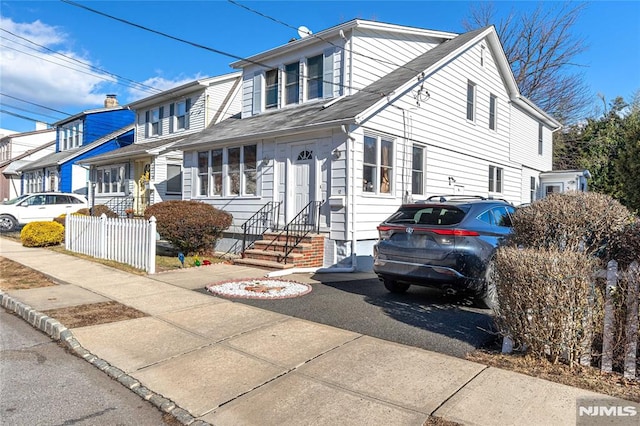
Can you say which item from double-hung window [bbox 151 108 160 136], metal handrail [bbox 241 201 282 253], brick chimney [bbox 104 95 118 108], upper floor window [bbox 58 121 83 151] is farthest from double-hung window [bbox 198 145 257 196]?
brick chimney [bbox 104 95 118 108]

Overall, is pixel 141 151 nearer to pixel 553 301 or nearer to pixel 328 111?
Answer: pixel 328 111

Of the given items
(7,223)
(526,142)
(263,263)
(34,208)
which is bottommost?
(263,263)

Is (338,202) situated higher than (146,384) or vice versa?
(338,202)

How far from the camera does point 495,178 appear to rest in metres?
17.5

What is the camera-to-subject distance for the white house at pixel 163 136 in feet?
63.4

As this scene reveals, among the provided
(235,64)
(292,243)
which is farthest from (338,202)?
(235,64)

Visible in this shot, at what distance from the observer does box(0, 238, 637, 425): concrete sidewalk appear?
321 cm

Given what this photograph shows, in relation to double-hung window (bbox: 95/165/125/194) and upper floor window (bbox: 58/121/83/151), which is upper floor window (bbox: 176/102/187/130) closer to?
double-hung window (bbox: 95/165/125/194)

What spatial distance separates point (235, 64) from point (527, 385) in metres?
14.5

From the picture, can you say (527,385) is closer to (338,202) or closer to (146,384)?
(146,384)

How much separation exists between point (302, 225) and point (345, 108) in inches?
128

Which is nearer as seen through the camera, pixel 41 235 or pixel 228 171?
pixel 41 235

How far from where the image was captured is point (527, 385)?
3605 mm

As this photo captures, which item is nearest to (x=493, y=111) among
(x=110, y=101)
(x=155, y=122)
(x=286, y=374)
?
(x=286, y=374)
